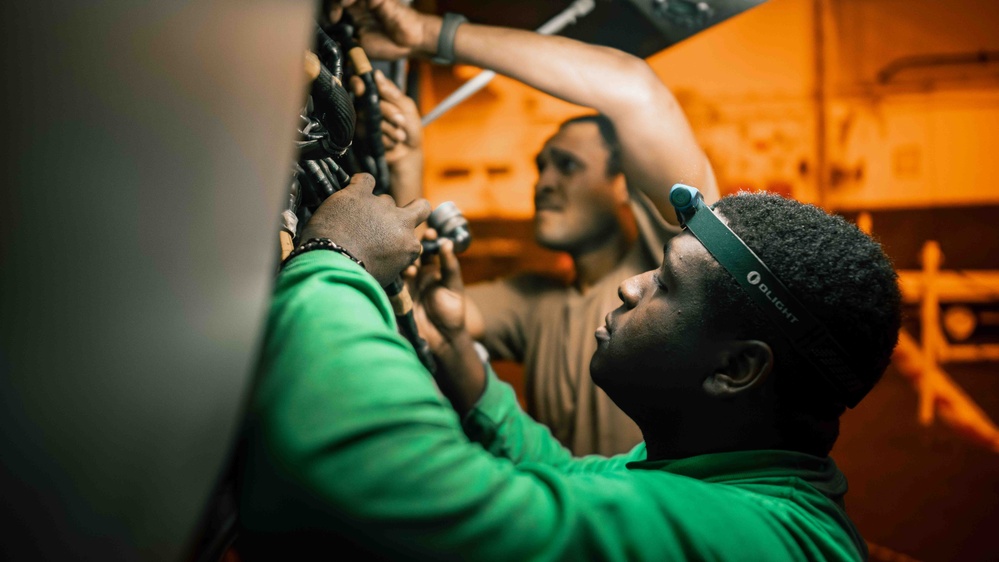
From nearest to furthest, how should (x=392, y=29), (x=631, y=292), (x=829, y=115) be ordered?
(x=631, y=292), (x=392, y=29), (x=829, y=115)

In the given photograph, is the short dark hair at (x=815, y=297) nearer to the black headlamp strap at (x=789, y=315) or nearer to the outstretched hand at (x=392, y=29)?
the black headlamp strap at (x=789, y=315)

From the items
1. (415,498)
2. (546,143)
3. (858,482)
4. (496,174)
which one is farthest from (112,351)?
(858,482)

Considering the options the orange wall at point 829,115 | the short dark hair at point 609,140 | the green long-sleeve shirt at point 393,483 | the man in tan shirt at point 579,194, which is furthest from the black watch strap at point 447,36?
the green long-sleeve shirt at point 393,483

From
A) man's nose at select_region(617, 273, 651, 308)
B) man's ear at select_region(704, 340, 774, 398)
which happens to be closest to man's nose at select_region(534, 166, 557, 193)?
man's nose at select_region(617, 273, 651, 308)

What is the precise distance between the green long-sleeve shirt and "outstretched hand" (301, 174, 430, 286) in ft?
0.18

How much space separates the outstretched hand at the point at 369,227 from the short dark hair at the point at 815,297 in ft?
1.06

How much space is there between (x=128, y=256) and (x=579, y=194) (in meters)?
0.79

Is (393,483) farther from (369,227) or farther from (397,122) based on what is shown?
(397,122)

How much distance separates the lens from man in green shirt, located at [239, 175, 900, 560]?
53 cm

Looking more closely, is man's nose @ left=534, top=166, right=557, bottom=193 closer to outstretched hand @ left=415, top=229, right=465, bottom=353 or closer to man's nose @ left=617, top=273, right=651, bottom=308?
outstretched hand @ left=415, top=229, right=465, bottom=353

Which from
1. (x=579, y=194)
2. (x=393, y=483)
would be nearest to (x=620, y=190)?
(x=579, y=194)

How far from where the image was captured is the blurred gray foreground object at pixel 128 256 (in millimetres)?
403

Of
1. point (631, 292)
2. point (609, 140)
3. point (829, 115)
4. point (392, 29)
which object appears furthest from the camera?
point (829, 115)

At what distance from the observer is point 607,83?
976 millimetres
